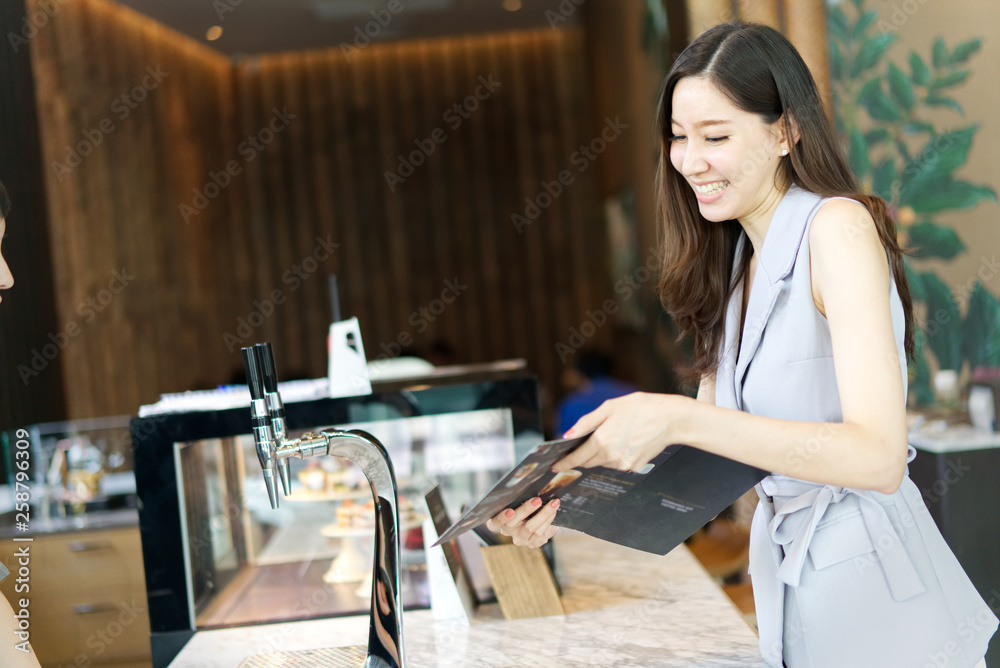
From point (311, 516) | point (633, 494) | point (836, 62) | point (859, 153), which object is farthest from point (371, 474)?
point (836, 62)

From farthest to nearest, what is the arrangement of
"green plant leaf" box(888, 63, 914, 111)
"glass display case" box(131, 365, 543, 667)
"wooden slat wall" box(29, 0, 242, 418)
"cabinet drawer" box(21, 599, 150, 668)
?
"wooden slat wall" box(29, 0, 242, 418)
"green plant leaf" box(888, 63, 914, 111)
"cabinet drawer" box(21, 599, 150, 668)
"glass display case" box(131, 365, 543, 667)

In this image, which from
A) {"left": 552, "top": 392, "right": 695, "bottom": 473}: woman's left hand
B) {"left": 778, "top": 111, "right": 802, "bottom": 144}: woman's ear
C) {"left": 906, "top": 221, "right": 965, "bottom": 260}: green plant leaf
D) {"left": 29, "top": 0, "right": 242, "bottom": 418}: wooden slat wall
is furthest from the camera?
{"left": 29, "top": 0, "right": 242, "bottom": 418}: wooden slat wall

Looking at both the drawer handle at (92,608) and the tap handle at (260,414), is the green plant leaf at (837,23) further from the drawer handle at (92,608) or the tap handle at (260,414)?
the drawer handle at (92,608)

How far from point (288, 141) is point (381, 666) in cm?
671

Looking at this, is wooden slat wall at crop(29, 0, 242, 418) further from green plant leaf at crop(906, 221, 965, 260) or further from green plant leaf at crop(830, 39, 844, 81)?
green plant leaf at crop(906, 221, 965, 260)

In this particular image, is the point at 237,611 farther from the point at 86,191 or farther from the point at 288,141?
the point at 288,141

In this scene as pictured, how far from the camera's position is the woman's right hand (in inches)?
A: 42.4

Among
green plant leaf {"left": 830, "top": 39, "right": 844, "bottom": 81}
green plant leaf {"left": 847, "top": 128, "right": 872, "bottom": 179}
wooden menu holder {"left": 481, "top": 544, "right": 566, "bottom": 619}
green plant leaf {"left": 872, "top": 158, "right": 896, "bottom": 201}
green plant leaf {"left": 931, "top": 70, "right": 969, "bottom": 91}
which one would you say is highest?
green plant leaf {"left": 830, "top": 39, "right": 844, "bottom": 81}

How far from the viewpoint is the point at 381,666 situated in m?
1.28

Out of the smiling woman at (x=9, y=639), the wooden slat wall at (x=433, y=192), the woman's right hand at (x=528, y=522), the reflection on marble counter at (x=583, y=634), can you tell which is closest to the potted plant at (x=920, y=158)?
the reflection on marble counter at (x=583, y=634)

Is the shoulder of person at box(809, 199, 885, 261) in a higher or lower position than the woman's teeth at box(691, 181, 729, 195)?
lower

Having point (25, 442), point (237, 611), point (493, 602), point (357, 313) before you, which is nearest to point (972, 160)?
point (493, 602)

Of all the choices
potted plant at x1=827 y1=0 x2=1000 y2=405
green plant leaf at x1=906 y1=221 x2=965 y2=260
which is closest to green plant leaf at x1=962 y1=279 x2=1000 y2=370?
potted plant at x1=827 y1=0 x2=1000 y2=405

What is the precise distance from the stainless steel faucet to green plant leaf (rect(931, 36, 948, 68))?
2.45m
